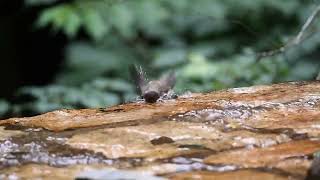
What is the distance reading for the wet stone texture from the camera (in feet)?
5.62

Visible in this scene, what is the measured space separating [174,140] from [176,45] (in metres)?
2.81

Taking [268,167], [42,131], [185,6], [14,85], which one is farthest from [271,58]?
[14,85]

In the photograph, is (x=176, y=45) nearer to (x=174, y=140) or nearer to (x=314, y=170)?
(x=174, y=140)

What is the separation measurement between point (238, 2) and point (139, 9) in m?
0.66

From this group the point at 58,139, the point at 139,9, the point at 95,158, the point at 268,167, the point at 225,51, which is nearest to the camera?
the point at 268,167

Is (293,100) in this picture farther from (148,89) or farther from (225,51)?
(225,51)

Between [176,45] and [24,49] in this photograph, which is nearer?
[176,45]

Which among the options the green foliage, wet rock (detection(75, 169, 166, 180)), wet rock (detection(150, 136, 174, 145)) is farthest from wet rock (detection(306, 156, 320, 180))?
the green foliage

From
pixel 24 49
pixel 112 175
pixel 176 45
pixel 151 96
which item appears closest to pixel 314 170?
pixel 112 175

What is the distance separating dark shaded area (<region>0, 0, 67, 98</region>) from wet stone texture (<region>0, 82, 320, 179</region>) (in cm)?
430

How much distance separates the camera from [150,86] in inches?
105

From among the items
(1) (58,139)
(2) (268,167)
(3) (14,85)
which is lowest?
(2) (268,167)

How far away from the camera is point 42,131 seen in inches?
84.5

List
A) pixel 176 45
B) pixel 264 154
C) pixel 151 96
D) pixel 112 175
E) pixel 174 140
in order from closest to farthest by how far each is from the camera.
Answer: pixel 112 175 → pixel 264 154 → pixel 174 140 → pixel 151 96 → pixel 176 45
